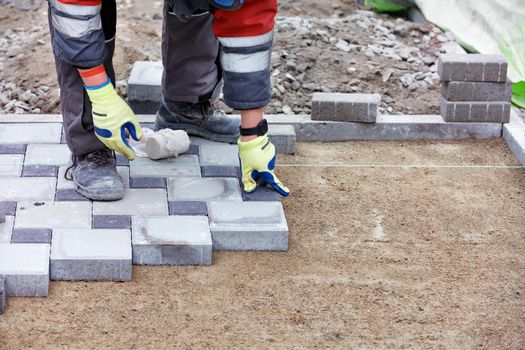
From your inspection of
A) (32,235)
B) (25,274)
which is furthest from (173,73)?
(25,274)

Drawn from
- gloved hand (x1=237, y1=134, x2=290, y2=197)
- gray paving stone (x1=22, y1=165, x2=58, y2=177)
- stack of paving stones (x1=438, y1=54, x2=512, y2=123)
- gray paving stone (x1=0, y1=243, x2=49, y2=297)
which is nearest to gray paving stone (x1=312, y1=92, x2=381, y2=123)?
stack of paving stones (x1=438, y1=54, x2=512, y2=123)

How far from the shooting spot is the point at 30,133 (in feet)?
16.6

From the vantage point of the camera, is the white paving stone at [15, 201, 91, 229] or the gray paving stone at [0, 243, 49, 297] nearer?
the gray paving stone at [0, 243, 49, 297]

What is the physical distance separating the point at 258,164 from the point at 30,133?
1.48 m

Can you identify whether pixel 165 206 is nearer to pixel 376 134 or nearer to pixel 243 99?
pixel 243 99

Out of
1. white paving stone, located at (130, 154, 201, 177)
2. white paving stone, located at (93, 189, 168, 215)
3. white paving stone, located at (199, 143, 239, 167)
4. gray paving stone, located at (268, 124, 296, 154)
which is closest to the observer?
white paving stone, located at (93, 189, 168, 215)

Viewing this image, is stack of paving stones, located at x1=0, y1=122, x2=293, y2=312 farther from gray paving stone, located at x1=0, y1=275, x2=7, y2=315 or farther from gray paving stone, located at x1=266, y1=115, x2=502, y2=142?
gray paving stone, located at x1=266, y1=115, x2=502, y2=142

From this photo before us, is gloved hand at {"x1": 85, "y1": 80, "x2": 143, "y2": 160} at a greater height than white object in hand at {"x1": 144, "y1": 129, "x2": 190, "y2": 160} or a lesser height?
greater

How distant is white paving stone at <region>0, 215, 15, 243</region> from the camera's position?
13.1 ft

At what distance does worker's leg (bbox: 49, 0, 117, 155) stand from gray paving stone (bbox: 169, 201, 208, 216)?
0.51 meters

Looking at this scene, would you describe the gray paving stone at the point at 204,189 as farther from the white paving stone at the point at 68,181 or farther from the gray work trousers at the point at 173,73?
the gray work trousers at the point at 173,73

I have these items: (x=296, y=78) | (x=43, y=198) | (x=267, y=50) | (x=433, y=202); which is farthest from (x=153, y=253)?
(x=296, y=78)

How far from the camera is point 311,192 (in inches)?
188

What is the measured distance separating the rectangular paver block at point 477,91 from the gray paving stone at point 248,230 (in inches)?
68.2
